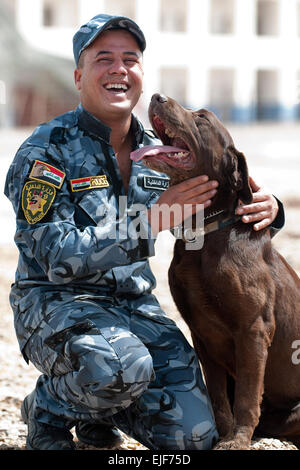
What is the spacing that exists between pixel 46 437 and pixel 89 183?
1156 millimetres

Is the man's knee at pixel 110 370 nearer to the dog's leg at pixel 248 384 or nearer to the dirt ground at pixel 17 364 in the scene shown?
the dog's leg at pixel 248 384

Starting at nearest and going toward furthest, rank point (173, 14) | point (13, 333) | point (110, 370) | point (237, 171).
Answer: point (110, 370) < point (237, 171) < point (13, 333) < point (173, 14)

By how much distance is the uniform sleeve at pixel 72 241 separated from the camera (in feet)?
9.63

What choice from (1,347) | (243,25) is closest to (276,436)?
(1,347)

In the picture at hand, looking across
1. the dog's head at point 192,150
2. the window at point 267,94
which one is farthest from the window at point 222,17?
the dog's head at point 192,150

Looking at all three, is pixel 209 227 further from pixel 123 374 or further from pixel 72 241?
pixel 123 374

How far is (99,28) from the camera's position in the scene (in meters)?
3.28

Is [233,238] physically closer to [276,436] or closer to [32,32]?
[276,436]

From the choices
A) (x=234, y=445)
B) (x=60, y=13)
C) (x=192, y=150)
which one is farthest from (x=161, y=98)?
(x=60, y=13)

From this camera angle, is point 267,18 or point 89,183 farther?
point 267,18

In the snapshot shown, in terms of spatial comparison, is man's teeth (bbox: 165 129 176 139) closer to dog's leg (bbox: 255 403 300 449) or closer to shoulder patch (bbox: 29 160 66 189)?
shoulder patch (bbox: 29 160 66 189)

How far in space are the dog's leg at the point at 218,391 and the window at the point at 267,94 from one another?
40.3 meters

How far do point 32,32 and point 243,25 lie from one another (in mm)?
12757

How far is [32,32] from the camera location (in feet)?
127
